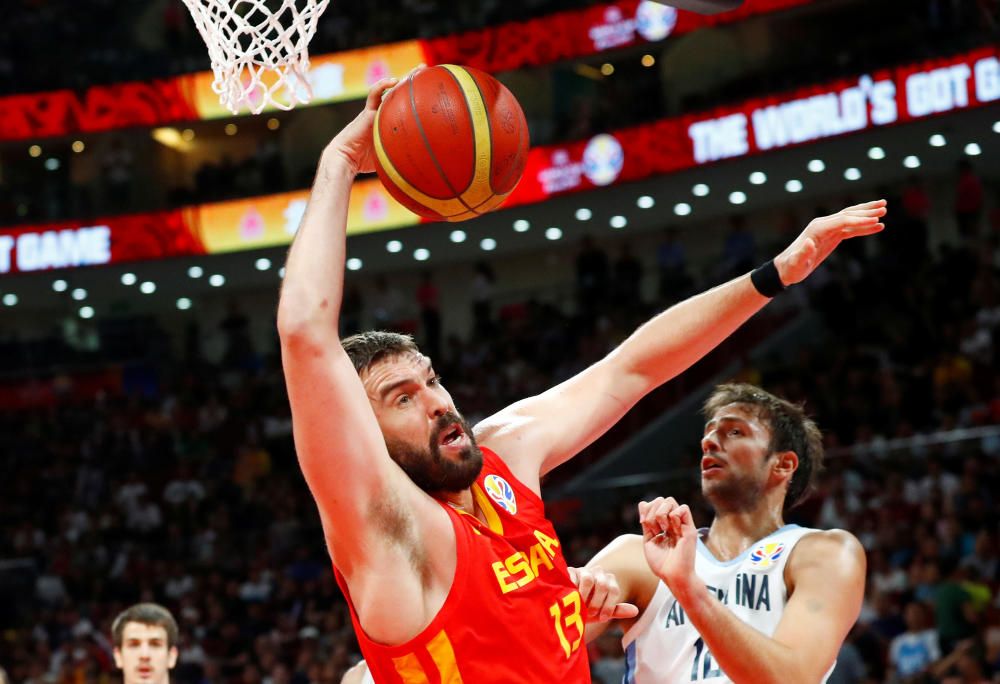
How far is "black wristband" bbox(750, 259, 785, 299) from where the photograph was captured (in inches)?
128

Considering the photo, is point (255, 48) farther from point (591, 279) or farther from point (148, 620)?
point (591, 279)

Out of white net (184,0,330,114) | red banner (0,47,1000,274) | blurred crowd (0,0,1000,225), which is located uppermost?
blurred crowd (0,0,1000,225)

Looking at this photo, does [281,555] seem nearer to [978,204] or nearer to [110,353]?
[110,353]

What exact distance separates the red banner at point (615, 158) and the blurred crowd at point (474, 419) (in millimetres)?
1236

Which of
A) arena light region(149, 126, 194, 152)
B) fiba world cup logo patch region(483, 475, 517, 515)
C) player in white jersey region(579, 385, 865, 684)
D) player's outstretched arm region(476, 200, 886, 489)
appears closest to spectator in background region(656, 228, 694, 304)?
arena light region(149, 126, 194, 152)

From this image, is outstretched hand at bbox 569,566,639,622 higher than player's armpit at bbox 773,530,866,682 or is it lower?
higher

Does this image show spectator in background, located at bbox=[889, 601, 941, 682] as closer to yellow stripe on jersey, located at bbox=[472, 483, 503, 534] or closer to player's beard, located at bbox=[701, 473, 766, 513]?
player's beard, located at bbox=[701, 473, 766, 513]

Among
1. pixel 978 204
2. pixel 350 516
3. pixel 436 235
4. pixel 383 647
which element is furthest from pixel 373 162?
pixel 436 235

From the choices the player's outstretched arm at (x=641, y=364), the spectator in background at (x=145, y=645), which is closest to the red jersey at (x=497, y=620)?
the player's outstretched arm at (x=641, y=364)

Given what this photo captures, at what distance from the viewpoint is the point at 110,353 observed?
1870cm

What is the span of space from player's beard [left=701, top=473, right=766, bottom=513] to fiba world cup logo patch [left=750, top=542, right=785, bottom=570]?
18 centimetres

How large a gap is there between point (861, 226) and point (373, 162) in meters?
1.19

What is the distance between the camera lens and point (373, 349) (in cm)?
290

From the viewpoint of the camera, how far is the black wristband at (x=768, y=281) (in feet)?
10.7
